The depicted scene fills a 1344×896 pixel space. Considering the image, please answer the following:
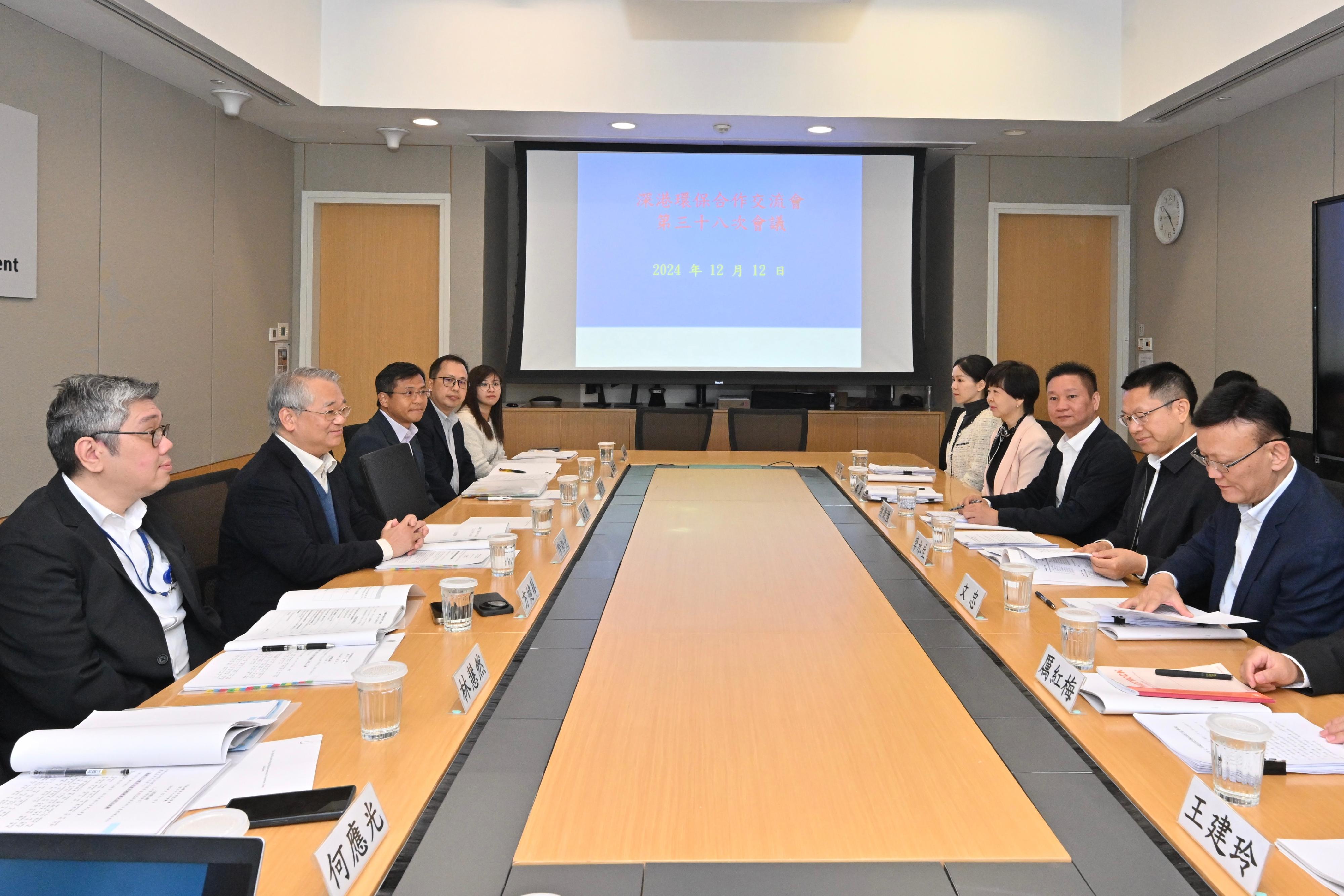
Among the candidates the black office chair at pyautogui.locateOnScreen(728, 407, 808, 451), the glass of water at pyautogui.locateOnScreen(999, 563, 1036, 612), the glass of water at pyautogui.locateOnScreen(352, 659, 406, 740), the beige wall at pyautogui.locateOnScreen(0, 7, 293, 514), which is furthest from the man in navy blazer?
the beige wall at pyautogui.locateOnScreen(0, 7, 293, 514)

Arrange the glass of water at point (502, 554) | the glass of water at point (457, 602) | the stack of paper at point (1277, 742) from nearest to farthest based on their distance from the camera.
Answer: the stack of paper at point (1277, 742)
the glass of water at point (457, 602)
the glass of water at point (502, 554)

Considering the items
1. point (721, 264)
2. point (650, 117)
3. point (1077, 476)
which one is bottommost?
point (1077, 476)

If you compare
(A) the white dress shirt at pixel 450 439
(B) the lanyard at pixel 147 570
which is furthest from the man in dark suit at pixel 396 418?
(B) the lanyard at pixel 147 570

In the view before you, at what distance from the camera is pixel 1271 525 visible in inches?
86.1

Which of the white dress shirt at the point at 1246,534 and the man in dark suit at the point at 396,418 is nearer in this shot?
the white dress shirt at the point at 1246,534

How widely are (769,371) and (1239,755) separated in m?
5.61

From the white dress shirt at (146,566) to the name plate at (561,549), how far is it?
92 cm

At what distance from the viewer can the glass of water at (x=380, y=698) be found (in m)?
1.46

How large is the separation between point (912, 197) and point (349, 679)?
589 cm

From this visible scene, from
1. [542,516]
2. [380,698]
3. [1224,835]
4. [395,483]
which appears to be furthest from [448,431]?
[1224,835]

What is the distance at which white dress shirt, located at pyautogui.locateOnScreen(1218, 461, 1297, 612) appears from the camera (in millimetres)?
2199

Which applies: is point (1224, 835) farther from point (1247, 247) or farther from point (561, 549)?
point (1247, 247)

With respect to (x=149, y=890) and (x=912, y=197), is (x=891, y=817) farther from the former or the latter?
(x=912, y=197)

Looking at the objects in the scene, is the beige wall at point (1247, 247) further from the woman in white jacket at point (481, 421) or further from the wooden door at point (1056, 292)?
the woman in white jacket at point (481, 421)
